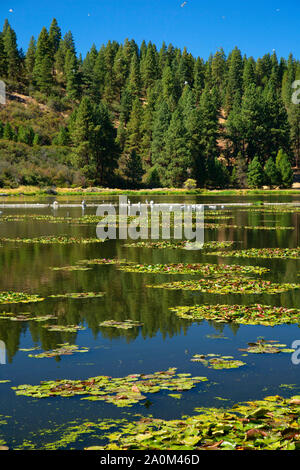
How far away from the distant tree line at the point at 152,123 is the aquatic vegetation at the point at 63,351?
101 meters

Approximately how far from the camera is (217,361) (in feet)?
31.1

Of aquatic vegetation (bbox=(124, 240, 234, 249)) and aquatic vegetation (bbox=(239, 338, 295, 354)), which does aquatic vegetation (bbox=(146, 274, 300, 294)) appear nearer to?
aquatic vegetation (bbox=(239, 338, 295, 354))

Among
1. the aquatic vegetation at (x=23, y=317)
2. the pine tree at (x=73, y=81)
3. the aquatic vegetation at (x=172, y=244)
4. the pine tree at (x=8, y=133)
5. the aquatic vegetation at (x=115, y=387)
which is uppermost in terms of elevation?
the pine tree at (x=73, y=81)

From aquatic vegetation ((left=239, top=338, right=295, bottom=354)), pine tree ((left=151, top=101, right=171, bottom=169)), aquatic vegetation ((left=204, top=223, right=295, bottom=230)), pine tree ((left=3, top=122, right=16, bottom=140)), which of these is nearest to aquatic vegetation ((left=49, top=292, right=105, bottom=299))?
aquatic vegetation ((left=239, top=338, right=295, bottom=354))

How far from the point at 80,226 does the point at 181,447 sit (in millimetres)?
30482

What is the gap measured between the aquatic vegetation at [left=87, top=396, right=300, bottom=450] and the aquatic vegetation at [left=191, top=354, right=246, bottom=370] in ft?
5.54

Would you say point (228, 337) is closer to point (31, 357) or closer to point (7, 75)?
point (31, 357)

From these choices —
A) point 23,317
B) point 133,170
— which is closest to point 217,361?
point 23,317

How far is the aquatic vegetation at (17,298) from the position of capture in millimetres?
14180

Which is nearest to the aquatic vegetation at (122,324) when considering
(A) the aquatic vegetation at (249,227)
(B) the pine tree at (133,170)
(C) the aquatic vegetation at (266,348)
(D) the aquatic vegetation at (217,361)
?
(D) the aquatic vegetation at (217,361)

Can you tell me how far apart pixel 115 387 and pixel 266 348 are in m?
3.37

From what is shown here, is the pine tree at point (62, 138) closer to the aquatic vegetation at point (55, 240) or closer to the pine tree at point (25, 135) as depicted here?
the pine tree at point (25, 135)

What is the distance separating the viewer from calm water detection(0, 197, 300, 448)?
7.61 meters

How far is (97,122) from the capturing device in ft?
389
